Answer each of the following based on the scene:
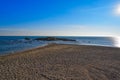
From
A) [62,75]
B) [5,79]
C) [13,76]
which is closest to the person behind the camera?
[5,79]

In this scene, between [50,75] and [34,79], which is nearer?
[34,79]

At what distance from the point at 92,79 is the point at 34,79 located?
3.33 m

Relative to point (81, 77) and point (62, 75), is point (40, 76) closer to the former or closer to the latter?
point (62, 75)

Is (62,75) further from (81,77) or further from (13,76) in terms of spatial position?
(13,76)

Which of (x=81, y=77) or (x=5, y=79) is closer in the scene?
(x=5, y=79)

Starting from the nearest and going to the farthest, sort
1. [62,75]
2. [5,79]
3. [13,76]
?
1. [5,79]
2. [13,76]
3. [62,75]

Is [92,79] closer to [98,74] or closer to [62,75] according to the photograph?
[98,74]

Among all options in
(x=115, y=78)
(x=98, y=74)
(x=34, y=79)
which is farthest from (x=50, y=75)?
(x=115, y=78)

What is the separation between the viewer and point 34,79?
23.2 feet

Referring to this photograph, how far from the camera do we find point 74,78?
7.48 metres

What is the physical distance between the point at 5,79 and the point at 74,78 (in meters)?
3.80

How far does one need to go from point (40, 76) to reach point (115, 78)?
14.6 feet

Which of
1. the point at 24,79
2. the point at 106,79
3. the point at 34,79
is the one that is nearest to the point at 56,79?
the point at 34,79

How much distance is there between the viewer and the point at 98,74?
328 inches
